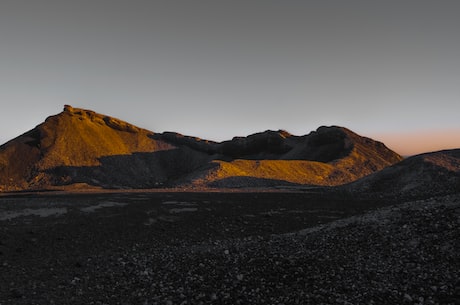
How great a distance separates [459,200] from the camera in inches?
532

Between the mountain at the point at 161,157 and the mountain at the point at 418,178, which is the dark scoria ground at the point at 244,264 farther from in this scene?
the mountain at the point at 161,157

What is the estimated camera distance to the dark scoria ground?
8.76 m

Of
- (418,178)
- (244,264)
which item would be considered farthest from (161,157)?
(244,264)

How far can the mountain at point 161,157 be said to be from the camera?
59.4 metres

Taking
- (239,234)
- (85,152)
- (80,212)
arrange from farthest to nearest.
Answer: (85,152) < (80,212) < (239,234)

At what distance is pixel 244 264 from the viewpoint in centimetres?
1130

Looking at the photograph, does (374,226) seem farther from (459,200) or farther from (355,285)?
(355,285)

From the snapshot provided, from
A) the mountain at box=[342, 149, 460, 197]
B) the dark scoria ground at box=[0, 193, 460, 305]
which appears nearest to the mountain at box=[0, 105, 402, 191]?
the mountain at box=[342, 149, 460, 197]

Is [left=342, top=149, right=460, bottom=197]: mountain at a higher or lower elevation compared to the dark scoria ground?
higher

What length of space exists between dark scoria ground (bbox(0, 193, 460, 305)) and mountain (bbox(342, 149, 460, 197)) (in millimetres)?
25485

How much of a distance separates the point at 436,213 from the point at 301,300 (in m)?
7.37

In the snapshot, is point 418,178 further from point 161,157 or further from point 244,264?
point 161,157

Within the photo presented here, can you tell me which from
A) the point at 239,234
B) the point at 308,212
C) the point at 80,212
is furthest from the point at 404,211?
the point at 80,212

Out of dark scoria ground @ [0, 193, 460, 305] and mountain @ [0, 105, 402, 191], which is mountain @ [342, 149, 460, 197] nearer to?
mountain @ [0, 105, 402, 191]
